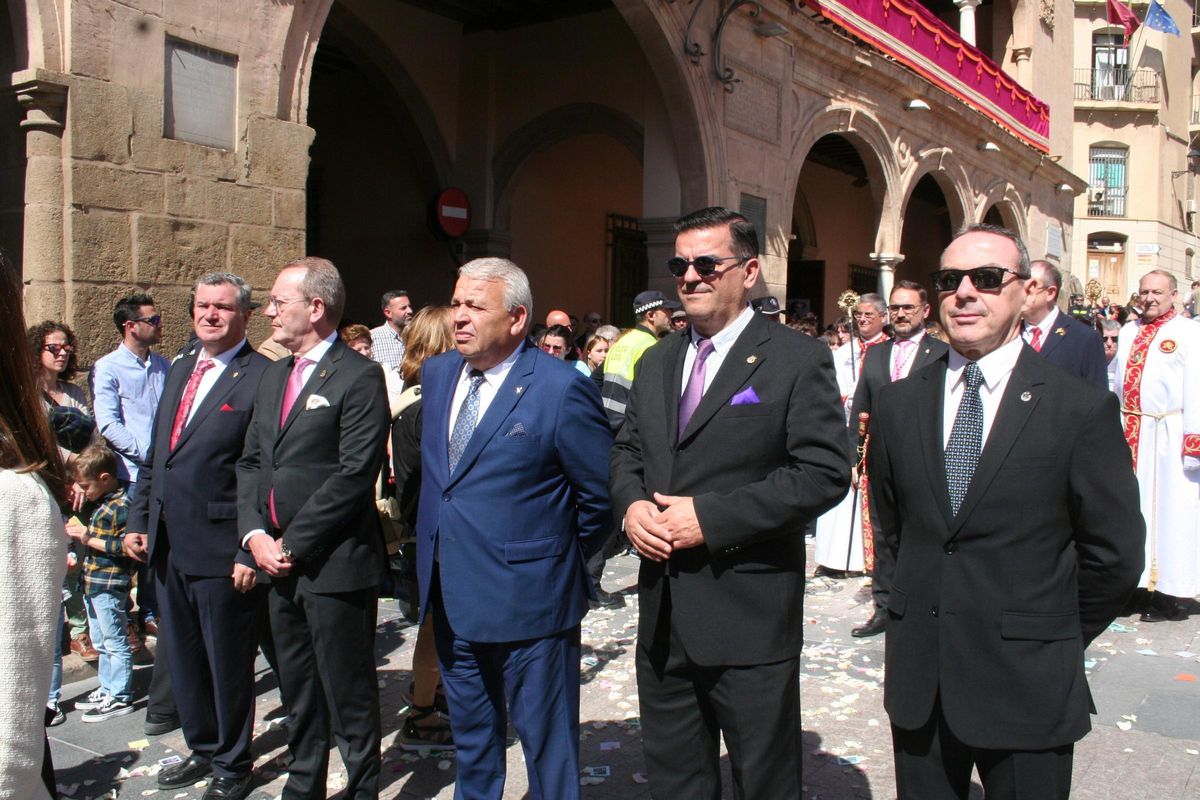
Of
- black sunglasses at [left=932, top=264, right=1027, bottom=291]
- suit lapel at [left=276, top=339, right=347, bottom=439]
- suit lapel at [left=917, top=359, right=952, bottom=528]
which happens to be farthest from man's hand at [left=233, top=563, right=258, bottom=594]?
black sunglasses at [left=932, top=264, right=1027, bottom=291]

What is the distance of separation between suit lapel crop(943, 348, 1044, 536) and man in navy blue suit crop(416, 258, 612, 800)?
1.14 meters

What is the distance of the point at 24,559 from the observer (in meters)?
1.42

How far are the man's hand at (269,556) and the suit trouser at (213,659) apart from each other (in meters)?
0.41

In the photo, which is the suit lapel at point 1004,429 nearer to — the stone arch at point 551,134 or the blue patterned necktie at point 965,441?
the blue patterned necktie at point 965,441

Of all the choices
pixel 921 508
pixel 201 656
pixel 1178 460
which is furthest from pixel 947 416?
pixel 1178 460

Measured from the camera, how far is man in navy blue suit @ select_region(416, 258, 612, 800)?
2932 mm

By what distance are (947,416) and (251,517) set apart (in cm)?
235

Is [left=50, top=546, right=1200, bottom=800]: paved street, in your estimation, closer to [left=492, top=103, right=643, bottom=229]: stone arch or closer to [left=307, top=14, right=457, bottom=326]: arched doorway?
[left=492, top=103, right=643, bottom=229]: stone arch

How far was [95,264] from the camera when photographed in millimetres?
5523

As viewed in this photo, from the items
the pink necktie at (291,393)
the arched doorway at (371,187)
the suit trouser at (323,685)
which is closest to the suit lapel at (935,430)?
the suit trouser at (323,685)

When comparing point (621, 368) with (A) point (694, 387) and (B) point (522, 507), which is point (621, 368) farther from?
(A) point (694, 387)

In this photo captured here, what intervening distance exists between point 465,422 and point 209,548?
49.7 inches

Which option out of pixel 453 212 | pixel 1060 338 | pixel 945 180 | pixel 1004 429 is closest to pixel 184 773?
pixel 1004 429

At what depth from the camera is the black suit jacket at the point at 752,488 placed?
2.50 meters
